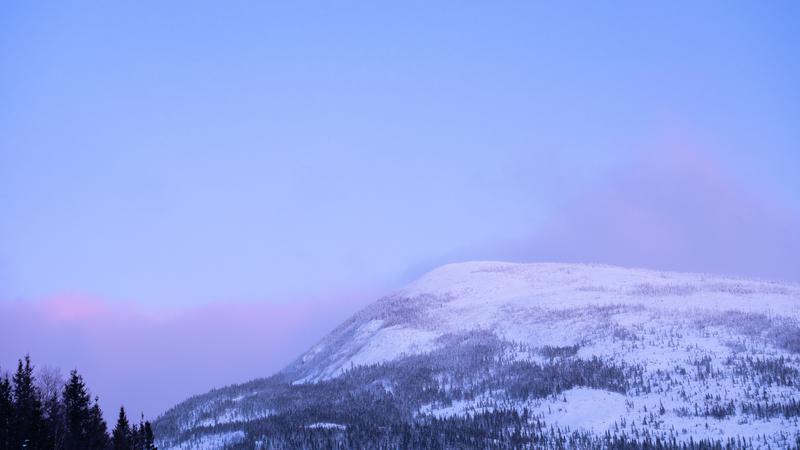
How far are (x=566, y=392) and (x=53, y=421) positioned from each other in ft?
303

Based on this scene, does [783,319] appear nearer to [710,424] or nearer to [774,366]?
[774,366]

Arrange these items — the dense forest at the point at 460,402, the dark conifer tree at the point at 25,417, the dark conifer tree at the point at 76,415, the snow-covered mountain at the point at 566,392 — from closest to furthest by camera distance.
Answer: the dark conifer tree at the point at 25,417 → the dark conifer tree at the point at 76,415 → the dense forest at the point at 460,402 → the snow-covered mountain at the point at 566,392

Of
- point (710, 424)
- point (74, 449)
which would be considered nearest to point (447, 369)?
point (710, 424)

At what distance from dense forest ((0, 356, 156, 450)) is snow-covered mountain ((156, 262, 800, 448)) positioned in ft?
144

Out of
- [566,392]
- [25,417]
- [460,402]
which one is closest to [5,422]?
[25,417]

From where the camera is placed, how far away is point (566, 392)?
140 m

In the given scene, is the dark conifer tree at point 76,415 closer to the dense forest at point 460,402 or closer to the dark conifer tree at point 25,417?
the dark conifer tree at point 25,417

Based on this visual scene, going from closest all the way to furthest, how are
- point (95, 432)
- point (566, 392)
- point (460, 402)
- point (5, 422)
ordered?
point (5, 422) < point (95, 432) < point (566, 392) < point (460, 402)

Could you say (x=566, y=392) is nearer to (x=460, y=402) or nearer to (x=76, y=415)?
(x=460, y=402)

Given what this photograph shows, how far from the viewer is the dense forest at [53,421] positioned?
208 ft

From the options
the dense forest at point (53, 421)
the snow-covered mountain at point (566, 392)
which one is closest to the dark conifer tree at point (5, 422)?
the dense forest at point (53, 421)

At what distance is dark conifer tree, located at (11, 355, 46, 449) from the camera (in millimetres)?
62594

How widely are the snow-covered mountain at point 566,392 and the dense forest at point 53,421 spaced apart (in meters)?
43.9

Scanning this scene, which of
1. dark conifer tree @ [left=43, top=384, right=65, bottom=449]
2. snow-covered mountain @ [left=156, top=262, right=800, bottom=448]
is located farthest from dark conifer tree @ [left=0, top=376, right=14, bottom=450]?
snow-covered mountain @ [left=156, top=262, right=800, bottom=448]
